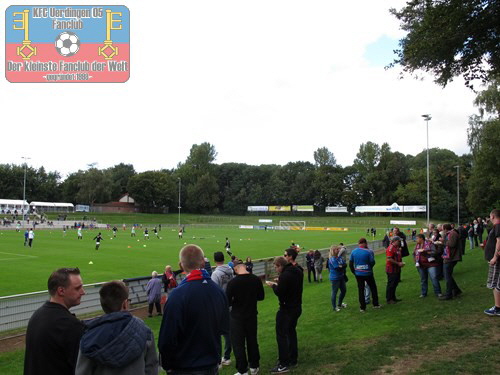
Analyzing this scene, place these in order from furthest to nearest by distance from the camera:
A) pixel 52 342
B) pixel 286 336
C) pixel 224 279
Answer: pixel 224 279 → pixel 286 336 → pixel 52 342

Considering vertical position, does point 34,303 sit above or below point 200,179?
below

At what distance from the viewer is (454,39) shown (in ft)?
35.8

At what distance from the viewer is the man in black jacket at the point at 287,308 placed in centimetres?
650

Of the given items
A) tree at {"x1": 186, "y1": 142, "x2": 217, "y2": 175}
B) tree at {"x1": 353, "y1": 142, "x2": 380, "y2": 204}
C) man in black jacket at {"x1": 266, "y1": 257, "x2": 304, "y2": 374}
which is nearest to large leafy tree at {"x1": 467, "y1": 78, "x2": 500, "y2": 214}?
man in black jacket at {"x1": 266, "y1": 257, "x2": 304, "y2": 374}

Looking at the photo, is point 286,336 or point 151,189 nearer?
point 286,336

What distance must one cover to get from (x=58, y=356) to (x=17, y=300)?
9.40m

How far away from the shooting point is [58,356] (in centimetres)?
312

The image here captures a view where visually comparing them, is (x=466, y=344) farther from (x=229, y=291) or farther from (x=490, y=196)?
(x=490, y=196)

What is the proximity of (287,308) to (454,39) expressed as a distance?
8.83 metres

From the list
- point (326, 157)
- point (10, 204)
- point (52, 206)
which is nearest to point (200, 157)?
point (326, 157)

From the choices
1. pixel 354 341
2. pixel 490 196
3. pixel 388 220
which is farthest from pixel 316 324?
pixel 388 220

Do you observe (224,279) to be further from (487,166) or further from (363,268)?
(487,166)

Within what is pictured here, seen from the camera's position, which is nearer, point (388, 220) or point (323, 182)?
point (388, 220)

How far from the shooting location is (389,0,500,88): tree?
33.9 ft
